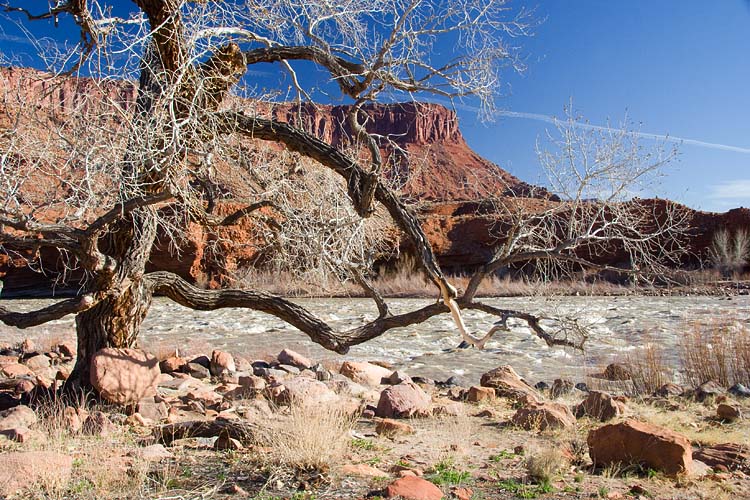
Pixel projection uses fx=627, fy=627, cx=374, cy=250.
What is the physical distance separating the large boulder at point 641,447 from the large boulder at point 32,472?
9.78 ft

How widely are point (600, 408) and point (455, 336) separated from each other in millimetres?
5510

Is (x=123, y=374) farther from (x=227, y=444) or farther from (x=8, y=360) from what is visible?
(x=8, y=360)

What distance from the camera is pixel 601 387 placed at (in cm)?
695

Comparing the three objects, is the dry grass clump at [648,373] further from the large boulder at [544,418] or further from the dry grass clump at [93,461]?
the dry grass clump at [93,461]

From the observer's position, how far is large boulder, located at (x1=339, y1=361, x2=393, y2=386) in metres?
6.90

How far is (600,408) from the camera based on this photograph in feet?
17.3

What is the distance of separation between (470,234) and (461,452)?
21.4 metres

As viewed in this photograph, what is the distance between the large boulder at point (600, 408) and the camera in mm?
5262

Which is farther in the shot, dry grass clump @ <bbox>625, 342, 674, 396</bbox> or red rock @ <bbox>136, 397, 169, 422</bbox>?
dry grass clump @ <bbox>625, 342, 674, 396</bbox>

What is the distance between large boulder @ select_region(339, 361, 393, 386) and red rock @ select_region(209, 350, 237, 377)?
129 centimetres

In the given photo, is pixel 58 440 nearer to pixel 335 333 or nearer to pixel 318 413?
pixel 318 413

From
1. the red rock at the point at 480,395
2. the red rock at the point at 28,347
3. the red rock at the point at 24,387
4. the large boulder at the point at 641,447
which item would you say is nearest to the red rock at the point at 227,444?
the large boulder at the point at 641,447

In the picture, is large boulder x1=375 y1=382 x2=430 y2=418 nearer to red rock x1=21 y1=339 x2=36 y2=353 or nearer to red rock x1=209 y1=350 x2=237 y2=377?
red rock x1=209 y1=350 x2=237 y2=377

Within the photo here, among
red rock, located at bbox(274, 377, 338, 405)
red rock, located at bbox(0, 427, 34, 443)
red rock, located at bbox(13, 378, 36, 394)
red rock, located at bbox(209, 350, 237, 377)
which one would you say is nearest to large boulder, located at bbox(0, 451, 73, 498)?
red rock, located at bbox(0, 427, 34, 443)
